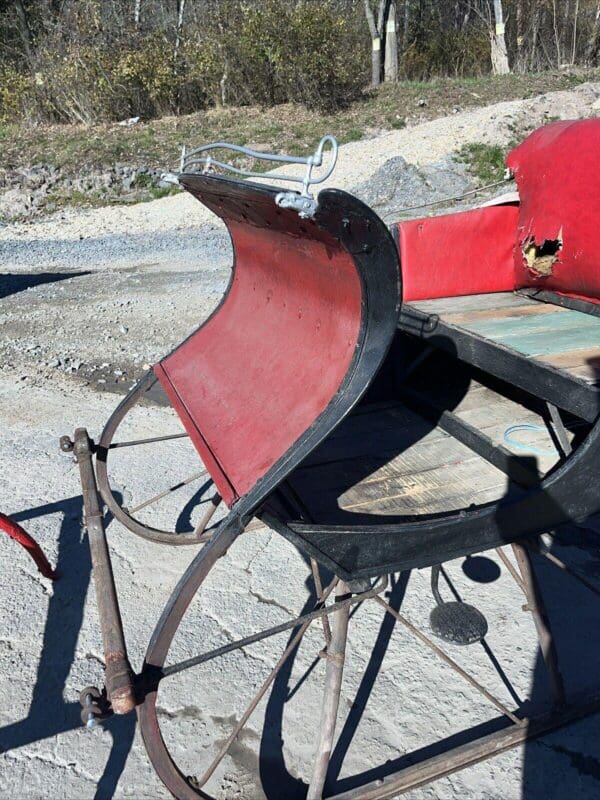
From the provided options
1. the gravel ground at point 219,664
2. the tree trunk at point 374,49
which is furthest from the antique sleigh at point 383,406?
the tree trunk at point 374,49

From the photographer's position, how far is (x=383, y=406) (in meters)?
3.35

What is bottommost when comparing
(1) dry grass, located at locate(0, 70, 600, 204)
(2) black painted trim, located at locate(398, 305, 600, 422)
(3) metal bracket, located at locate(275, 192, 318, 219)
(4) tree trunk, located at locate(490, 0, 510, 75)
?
(2) black painted trim, located at locate(398, 305, 600, 422)

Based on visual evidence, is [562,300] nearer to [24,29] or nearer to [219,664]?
[219,664]

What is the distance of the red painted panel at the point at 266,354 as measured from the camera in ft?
6.21

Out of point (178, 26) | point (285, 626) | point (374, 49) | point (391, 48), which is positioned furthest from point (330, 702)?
point (178, 26)

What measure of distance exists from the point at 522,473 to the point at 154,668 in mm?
1418

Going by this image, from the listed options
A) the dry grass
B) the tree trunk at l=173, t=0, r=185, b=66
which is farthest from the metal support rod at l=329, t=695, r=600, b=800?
the tree trunk at l=173, t=0, r=185, b=66

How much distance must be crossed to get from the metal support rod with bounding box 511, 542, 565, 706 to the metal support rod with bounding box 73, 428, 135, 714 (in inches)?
53.1

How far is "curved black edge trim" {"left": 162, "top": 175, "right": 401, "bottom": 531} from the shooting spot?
5.15 feet

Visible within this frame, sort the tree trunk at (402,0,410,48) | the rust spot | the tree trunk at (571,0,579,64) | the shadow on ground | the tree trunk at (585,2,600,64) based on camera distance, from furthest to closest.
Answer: the tree trunk at (402,0,410,48) → the tree trunk at (585,2,600,64) → the tree trunk at (571,0,579,64) → the rust spot → the shadow on ground

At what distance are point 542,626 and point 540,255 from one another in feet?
6.27

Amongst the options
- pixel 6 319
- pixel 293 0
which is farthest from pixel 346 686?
pixel 293 0

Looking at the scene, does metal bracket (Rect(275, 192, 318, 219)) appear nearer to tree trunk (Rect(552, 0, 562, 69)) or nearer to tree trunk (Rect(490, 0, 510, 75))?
tree trunk (Rect(490, 0, 510, 75))

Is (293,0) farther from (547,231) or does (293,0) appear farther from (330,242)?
(330,242)
